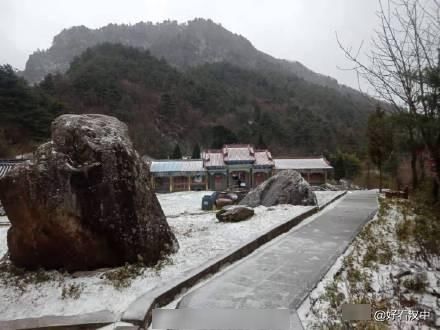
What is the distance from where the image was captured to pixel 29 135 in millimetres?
25922

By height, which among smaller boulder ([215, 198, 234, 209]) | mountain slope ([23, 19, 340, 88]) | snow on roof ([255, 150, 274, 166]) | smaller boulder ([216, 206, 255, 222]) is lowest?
smaller boulder ([215, 198, 234, 209])

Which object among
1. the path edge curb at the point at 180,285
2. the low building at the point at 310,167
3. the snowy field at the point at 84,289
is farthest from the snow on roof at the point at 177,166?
the snowy field at the point at 84,289

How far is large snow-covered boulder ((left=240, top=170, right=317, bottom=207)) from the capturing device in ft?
35.9

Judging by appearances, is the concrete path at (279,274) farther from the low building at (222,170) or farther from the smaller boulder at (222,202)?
the low building at (222,170)

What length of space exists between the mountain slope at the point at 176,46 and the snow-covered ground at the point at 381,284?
8903cm

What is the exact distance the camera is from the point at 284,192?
36.8 ft

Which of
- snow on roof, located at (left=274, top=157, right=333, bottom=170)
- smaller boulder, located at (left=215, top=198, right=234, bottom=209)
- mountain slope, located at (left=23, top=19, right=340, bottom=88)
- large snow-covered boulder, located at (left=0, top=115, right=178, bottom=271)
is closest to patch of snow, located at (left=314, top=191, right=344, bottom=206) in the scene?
smaller boulder, located at (left=215, top=198, right=234, bottom=209)

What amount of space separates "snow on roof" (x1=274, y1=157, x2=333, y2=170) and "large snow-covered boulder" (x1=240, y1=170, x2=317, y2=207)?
1640cm

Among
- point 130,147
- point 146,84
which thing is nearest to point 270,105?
point 146,84

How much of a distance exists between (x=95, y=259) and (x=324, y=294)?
10.9ft

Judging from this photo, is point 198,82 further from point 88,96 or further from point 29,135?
Answer: point 29,135

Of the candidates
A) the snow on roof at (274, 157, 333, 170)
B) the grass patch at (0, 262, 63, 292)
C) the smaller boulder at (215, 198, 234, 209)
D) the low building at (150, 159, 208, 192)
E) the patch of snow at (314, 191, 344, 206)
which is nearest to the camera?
the grass patch at (0, 262, 63, 292)

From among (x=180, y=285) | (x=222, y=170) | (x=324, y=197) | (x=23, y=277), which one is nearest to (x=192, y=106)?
(x=222, y=170)

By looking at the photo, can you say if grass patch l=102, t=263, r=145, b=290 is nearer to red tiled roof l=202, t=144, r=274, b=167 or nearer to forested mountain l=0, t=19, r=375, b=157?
red tiled roof l=202, t=144, r=274, b=167
